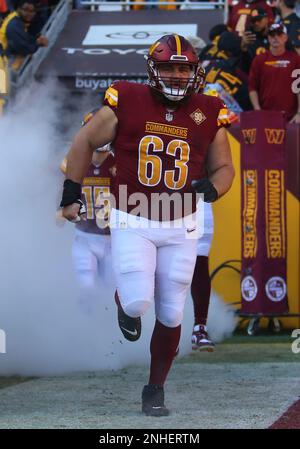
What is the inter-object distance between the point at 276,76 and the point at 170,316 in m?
4.97

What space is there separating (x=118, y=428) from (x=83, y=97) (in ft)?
23.2

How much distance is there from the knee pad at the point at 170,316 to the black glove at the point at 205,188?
56 centimetres

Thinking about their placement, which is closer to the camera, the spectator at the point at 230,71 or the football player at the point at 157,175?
the football player at the point at 157,175

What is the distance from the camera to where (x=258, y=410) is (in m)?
4.79

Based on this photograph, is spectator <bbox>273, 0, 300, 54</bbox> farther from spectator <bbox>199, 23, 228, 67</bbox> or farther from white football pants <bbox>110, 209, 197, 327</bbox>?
white football pants <bbox>110, 209, 197, 327</bbox>

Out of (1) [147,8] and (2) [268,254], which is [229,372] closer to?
(2) [268,254]

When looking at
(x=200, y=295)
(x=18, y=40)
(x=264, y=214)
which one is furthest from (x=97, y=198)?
(x=18, y=40)

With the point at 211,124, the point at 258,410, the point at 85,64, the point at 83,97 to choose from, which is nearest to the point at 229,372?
the point at 258,410

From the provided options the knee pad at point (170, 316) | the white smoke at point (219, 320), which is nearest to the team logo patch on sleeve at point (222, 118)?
the knee pad at point (170, 316)

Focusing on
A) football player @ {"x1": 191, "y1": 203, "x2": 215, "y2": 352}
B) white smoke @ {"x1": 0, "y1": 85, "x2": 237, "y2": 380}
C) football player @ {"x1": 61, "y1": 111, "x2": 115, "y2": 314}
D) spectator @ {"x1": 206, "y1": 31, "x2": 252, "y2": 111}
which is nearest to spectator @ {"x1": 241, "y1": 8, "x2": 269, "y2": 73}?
spectator @ {"x1": 206, "y1": 31, "x2": 252, "y2": 111}

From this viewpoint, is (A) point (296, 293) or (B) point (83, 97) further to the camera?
(B) point (83, 97)

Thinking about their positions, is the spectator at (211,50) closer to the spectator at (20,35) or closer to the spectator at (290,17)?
the spectator at (290,17)

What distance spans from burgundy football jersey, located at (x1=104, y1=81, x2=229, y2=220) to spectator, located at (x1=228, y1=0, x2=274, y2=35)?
226 inches

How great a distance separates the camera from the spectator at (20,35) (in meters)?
10.5
